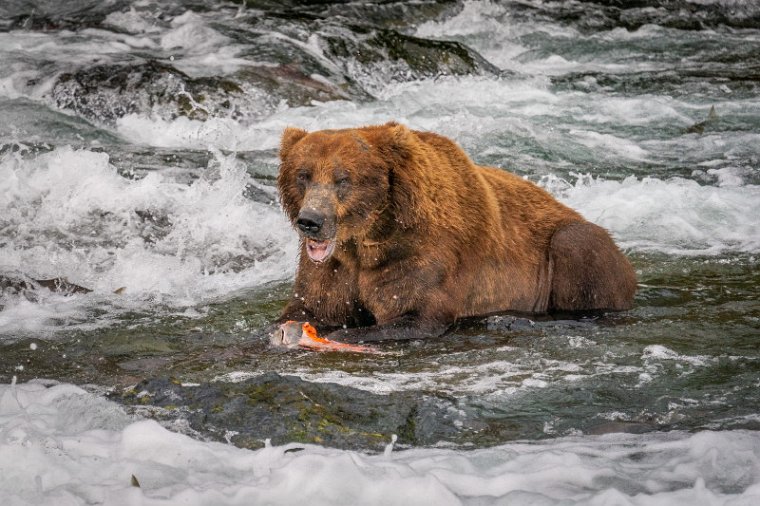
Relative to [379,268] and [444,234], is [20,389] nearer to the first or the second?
[379,268]

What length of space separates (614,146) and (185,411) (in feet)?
27.9

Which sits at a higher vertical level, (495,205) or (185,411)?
(495,205)

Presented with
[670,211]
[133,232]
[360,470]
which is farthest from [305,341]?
[670,211]

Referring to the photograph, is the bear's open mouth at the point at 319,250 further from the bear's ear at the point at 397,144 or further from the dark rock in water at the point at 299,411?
the dark rock in water at the point at 299,411

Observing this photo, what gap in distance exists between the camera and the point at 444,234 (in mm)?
6445

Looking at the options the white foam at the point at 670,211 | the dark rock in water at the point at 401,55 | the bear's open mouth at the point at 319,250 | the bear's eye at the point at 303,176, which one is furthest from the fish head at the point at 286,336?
the dark rock in water at the point at 401,55

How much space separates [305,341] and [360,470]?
2001mm

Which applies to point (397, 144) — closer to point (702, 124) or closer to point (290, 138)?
point (290, 138)

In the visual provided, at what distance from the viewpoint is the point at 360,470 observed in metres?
4.14

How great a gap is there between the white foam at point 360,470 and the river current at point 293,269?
13mm

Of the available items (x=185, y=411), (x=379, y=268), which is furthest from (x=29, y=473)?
(x=379, y=268)

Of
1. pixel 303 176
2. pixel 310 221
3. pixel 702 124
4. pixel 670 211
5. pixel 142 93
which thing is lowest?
pixel 142 93

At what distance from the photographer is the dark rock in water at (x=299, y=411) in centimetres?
452

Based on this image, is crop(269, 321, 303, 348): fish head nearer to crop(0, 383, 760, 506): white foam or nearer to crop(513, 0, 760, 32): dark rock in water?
crop(0, 383, 760, 506): white foam
